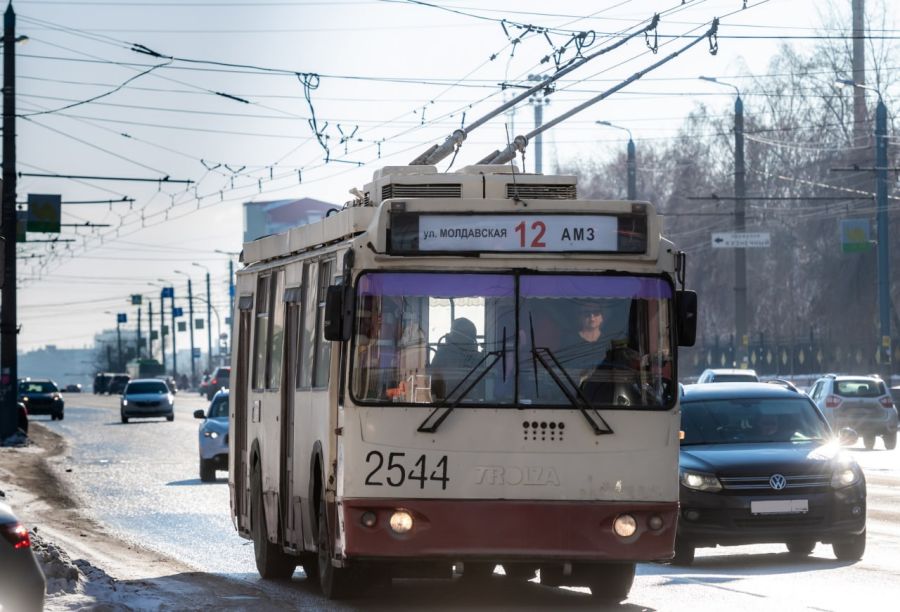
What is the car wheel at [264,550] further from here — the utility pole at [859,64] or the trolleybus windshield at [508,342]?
the utility pole at [859,64]

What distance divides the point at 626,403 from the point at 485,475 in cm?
97

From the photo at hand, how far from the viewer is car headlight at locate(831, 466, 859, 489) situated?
48.3ft

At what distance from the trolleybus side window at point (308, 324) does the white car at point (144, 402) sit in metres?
50.7

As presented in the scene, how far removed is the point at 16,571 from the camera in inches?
330

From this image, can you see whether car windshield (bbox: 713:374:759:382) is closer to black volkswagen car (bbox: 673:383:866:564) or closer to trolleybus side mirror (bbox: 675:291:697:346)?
black volkswagen car (bbox: 673:383:866:564)

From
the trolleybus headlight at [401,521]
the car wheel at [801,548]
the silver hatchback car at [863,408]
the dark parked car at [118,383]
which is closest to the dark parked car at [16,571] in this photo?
the trolleybus headlight at [401,521]

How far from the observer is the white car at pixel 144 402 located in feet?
206

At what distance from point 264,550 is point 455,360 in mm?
3790

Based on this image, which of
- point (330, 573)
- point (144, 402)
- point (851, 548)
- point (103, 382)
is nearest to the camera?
point (330, 573)

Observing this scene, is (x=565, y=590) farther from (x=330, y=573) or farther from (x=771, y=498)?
(x=771, y=498)

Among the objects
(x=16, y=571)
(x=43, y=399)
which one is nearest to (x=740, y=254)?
(x=43, y=399)

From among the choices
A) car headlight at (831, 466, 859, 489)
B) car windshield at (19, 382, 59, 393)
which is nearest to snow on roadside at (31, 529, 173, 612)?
car headlight at (831, 466, 859, 489)

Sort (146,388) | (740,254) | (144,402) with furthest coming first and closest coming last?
(146,388)
(144,402)
(740,254)

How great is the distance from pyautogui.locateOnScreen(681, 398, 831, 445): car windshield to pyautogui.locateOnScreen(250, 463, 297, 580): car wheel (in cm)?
367
